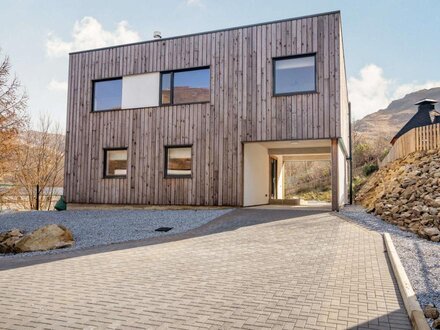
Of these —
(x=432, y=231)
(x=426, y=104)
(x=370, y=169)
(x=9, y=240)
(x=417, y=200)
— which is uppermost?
(x=426, y=104)

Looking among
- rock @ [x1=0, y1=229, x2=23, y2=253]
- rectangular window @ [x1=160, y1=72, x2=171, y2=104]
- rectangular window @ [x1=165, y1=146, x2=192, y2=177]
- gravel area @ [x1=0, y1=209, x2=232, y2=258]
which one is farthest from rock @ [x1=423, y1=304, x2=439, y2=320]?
rectangular window @ [x1=160, y1=72, x2=171, y2=104]

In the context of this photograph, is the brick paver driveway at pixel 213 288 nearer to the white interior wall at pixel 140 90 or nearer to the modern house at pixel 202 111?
the modern house at pixel 202 111

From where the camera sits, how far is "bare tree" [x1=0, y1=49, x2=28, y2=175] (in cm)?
1617

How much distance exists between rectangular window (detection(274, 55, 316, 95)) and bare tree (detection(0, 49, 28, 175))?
41.5ft

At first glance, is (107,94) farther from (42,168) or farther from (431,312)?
(431,312)

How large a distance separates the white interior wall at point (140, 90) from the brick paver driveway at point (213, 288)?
340 inches

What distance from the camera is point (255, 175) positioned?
47.9 ft

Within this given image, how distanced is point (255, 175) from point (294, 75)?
444cm

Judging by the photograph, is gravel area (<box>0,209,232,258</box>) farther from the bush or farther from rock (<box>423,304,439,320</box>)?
the bush

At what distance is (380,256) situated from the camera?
566cm

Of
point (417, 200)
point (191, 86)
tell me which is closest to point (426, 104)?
point (417, 200)

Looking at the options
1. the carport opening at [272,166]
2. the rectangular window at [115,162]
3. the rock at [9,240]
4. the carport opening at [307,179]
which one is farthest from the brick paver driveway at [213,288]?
the carport opening at [307,179]

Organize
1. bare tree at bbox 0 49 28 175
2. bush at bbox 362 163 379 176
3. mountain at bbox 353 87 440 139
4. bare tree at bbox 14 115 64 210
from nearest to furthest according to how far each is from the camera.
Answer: bare tree at bbox 0 49 28 175, bare tree at bbox 14 115 64 210, bush at bbox 362 163 379 176, mountain at bbox 353 87 440 139

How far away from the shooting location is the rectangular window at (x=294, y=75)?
12180mm
